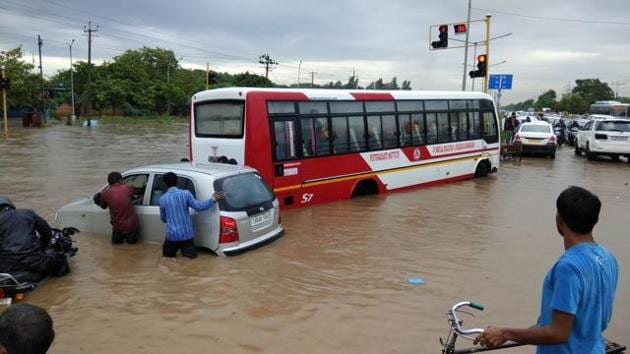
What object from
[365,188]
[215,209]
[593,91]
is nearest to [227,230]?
[215,209]

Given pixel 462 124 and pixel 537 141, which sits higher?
pixel 462 124

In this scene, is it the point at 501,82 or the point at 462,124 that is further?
the point at 501,82

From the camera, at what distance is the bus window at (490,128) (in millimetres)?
17844

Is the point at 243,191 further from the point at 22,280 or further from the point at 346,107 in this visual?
the point at 346,107

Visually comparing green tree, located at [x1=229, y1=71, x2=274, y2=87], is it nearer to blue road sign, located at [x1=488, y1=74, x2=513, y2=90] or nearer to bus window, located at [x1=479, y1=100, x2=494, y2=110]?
blue road sign, located at [x1=488, y1=74, x2=513, y2=90]

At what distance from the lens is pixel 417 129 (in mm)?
15219

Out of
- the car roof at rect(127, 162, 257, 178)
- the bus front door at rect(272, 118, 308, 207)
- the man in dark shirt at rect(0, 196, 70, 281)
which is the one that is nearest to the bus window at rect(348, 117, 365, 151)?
the bus front door at rect(272, 118, 308, 207)

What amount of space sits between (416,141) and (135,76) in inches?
2555

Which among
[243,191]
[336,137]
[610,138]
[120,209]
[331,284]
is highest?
[336,137]

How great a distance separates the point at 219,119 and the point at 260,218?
3969mm

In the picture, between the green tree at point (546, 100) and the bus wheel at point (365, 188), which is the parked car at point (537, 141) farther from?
the green tree at point (546, 100)

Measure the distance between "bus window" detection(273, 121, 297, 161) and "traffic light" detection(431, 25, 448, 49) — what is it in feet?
46.6

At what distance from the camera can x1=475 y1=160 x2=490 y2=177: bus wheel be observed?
1783cm

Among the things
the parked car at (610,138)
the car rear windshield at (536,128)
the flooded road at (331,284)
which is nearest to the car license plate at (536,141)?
the car rear windshield at (536,128)
